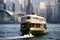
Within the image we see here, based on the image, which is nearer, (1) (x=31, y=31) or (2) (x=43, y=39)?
(2) (x=43, y=39)

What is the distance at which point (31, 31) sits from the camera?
242 feet

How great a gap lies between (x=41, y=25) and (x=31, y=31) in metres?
7.97

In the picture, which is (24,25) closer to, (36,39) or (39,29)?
(39,29)

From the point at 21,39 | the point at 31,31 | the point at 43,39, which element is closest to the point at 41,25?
the point at 31,31

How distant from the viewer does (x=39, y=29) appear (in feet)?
252

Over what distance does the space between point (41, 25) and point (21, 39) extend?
19.4m

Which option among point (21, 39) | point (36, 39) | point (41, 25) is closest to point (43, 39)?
point (36, 39)

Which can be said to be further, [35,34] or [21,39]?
[35,34]

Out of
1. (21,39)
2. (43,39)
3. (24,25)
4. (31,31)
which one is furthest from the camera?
(24,25)

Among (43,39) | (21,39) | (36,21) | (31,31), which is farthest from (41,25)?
(21,39)

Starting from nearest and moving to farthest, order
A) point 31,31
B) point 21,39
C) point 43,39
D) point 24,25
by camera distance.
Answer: point 21,39
point 43,39
point 31,31
point 24,25

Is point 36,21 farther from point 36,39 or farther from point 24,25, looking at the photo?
point 36,39

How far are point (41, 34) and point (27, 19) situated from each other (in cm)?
613

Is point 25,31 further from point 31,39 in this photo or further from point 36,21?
point 31,39
